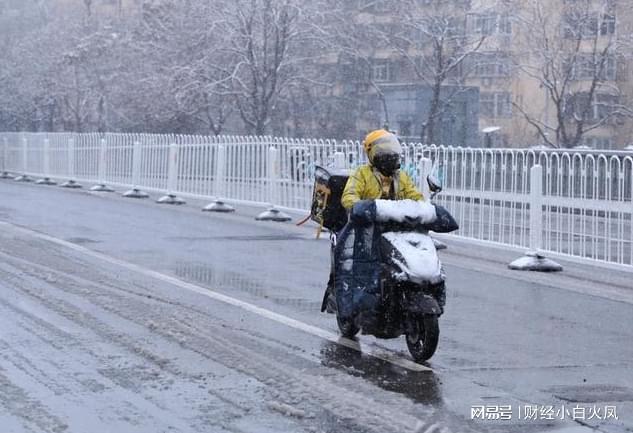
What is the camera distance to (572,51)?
→ 133 feet

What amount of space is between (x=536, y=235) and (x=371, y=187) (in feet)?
22.3

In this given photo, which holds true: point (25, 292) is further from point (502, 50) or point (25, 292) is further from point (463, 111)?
point (463, 111)

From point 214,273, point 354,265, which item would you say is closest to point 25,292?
point 214,273

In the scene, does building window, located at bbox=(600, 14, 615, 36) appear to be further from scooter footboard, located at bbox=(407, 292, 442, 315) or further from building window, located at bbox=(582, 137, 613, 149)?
scooter footboard, located at bbox=(407, 292, 442, 315)

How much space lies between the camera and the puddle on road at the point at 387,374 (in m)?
7.23

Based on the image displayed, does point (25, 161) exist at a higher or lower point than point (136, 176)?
higher

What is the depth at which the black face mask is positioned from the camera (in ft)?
28.1

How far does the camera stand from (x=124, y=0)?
7156 centimetres

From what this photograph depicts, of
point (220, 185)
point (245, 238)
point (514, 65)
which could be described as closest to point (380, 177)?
point (245, 238)

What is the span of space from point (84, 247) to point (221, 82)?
3115cm

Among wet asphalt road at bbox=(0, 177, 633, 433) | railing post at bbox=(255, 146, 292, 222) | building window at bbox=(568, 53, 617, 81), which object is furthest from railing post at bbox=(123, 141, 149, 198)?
building window at bbox=(568, 53, 617, 81)

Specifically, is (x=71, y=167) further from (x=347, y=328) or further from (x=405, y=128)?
(x=347, y=328)

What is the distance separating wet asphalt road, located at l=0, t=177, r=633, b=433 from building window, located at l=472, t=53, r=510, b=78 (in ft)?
99.4

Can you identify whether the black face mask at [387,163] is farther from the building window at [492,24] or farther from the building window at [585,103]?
the building window at [492,24]
